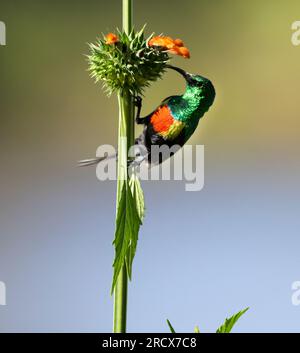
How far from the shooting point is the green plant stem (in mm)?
1407

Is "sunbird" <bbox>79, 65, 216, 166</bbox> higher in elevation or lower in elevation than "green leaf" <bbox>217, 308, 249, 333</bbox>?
higher

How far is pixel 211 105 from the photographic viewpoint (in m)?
2.06

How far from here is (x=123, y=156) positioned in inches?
55.6

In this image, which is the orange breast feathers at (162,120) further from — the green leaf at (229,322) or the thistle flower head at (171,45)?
the green leaf at (229,322)

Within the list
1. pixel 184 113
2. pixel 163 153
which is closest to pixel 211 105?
pixel 184 113

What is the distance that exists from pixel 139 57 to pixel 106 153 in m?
0.43

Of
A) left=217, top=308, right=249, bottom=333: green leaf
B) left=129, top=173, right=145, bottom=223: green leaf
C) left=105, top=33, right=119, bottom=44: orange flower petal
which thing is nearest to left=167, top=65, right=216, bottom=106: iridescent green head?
left=105, top=33, right=119, bottom=44: orange flower petal

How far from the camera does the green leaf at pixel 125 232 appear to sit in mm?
1376

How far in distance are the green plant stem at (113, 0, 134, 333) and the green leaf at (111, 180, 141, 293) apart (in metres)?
0.02

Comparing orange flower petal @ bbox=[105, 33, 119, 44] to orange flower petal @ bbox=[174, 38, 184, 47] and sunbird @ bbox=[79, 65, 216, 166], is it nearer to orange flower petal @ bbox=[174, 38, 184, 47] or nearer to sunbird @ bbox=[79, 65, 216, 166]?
orange flower petal @ bbox=[174, 38, 184, 47]

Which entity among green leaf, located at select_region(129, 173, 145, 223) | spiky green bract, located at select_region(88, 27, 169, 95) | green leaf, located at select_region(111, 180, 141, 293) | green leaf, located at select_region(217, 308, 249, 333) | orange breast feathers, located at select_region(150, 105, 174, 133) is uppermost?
spiky green bract, located at select_region(88, 27, 169, 95)

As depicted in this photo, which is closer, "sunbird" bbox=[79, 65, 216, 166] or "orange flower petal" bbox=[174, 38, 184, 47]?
"orange flower petal" bbox=[174, 38, 184, 47]

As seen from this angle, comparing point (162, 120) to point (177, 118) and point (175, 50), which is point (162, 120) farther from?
point (175, 50)
